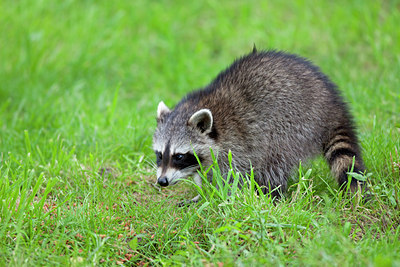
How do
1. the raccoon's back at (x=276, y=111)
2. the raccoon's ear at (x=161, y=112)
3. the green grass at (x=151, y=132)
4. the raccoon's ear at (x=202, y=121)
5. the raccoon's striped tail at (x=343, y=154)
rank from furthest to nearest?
the raccoon's ear at (x=161, y=112)
the raccoon's back at (x=276, y=111)
the raccoon's ear at (x=202, y=121)
the raccoon's striped tail at (x=343, y=154)
the green grass at (x=151, y=132)

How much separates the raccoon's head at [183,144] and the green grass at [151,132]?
0.82 feet

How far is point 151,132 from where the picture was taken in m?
5.68

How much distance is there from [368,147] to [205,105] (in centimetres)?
171

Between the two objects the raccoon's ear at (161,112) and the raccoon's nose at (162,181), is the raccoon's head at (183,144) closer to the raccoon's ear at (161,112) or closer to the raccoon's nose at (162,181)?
the raccoon's nose at (162,181)

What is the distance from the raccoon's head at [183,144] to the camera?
4.70 m

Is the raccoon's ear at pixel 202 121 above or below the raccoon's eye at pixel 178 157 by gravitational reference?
above

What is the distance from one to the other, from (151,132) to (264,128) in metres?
1.44

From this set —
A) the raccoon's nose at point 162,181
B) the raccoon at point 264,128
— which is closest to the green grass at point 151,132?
the raccoon's nose at point 162,181

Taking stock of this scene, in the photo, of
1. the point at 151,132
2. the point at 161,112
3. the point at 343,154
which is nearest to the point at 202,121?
the point at 161,112

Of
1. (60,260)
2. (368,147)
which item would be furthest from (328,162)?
(60,260)

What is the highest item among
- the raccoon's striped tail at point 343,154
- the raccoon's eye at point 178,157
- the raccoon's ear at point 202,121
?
A: the raccoon's ear at point 202,121

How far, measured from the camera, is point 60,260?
347 cm

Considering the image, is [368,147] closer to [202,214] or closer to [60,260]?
[202,214]

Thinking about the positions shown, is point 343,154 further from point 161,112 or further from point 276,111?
point 161,112
